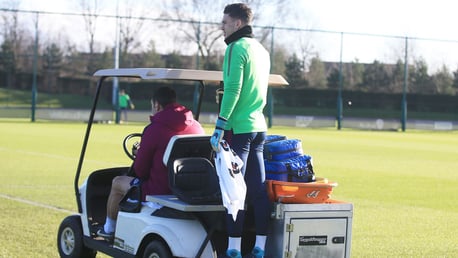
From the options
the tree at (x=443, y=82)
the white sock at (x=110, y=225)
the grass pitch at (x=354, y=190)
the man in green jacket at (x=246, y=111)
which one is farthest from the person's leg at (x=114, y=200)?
the tree at (x=443, y=82)

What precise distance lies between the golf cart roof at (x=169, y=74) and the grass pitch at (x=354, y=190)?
1.80 meters

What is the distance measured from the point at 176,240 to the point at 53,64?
51.9 metres

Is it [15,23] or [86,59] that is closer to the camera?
[15,23]

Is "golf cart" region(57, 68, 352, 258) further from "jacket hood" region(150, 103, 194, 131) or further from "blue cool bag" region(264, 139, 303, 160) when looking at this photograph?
"blue cool bag" region(264, 139, 303, 160)

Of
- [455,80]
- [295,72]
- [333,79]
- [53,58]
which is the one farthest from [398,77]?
[53,58]

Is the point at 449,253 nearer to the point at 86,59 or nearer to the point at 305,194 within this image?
the point at 305,194

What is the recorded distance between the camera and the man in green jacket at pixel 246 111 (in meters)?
6.19

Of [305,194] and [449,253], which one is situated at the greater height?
[305,194]

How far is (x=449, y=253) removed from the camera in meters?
8.52

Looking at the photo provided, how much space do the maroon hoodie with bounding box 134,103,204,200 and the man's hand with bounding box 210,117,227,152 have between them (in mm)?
819

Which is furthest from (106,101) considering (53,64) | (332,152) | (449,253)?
(449,253)

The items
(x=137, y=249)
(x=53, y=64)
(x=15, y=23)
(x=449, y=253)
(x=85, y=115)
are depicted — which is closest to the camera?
(x=137, y=249)

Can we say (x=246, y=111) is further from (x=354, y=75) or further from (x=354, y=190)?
(x=354, y=75)

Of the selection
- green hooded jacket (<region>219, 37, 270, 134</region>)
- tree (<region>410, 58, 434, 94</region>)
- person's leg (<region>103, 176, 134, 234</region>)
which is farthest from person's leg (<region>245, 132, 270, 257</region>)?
tree (<region>410, 58, 434, 94</region>)
